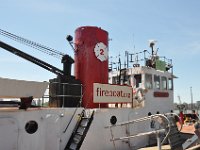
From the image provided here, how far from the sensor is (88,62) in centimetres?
1170

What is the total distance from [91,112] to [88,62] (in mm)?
2570

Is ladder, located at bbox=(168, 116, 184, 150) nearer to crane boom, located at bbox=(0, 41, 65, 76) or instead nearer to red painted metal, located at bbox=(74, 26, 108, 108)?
red painted metal, located at bbox=(74, 26, 108, 108)

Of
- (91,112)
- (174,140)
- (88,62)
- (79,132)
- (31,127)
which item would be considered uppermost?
(88,62)

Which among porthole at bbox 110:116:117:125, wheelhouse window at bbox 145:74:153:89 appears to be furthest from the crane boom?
wheelhouse window at bbox 145:74:153:89

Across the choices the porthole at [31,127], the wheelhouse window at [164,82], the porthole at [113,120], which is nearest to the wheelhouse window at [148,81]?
the wheelhouse window at [164,82]

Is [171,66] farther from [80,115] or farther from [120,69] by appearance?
[80,115]

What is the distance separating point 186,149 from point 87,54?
5738 mm

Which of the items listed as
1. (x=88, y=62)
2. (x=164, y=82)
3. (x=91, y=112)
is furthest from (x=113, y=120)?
(x=164, y=82)

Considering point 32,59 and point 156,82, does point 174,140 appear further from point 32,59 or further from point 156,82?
point 32,59

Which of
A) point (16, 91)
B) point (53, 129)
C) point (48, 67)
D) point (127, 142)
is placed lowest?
point (127, 142)

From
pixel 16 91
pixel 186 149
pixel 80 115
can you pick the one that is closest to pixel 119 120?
pixel 80 115

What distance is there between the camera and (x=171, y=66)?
16297 mm

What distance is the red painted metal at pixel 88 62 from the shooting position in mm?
11594

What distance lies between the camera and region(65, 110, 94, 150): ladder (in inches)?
368
